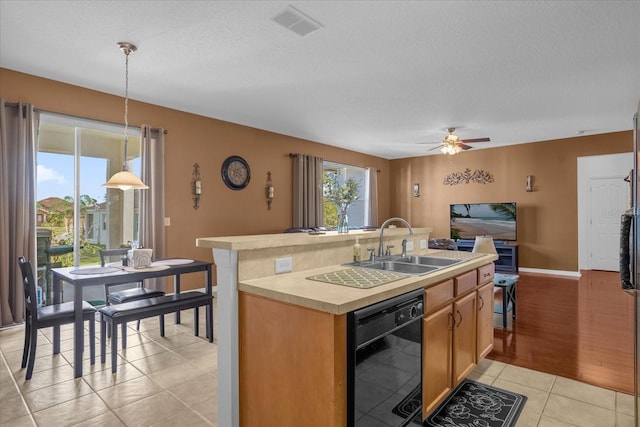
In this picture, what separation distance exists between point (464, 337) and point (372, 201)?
6.54 m

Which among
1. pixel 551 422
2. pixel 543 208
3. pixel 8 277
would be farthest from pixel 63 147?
pixel 543 208

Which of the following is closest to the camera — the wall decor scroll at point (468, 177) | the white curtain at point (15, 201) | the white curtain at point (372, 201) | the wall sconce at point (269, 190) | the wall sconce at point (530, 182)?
the white curtain at point (15, 201)

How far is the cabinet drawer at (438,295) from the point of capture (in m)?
1.94

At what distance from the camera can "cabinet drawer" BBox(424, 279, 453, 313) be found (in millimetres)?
1938

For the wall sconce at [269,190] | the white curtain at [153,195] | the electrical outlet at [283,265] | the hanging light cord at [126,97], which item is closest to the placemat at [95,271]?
the hanging light cord at [126,97]

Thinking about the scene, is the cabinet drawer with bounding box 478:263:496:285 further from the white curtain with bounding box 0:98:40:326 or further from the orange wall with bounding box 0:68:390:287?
the white curtain with bounding box 0:98:40:326

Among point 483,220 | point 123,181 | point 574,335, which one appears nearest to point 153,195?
point 123,181

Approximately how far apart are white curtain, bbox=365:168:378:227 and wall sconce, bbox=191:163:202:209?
4.55 metres

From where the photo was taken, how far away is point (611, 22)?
279 centimetres

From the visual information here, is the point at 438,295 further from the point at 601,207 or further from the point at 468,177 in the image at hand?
the point at 601,207

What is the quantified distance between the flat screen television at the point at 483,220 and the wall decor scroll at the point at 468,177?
22.1 inches

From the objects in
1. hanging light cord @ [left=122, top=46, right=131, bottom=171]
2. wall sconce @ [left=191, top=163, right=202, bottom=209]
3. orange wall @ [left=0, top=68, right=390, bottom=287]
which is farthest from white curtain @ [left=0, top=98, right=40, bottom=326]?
wall sconce @ [left=191, top=163, right=202, bottom=209]

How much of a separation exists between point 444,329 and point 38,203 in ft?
14.8

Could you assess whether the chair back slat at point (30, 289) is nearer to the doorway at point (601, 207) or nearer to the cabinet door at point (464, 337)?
the cabinet door at point (464, 337)
